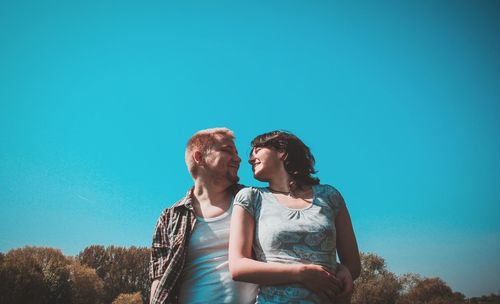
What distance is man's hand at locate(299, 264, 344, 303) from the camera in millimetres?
2270

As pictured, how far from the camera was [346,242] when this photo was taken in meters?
2.83

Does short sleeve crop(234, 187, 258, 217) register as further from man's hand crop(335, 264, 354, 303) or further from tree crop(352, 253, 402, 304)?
tree crop(352, 253, 402, 304)

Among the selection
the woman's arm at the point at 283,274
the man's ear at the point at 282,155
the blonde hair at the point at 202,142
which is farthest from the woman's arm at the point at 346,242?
the blonde hair at the point at 202,142

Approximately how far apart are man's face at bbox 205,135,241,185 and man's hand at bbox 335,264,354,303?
1.91 metres

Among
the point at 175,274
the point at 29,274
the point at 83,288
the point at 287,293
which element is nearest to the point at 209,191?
the point at 175,274

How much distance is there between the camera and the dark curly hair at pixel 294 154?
10.2 ft

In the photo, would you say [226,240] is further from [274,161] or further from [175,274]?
[274,161]

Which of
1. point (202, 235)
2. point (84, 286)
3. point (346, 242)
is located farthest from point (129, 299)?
point (346, 242)

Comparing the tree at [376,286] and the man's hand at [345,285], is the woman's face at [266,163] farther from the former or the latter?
the tree at [376,286]

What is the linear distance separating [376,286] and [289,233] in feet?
148

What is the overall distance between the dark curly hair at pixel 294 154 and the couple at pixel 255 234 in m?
0.01

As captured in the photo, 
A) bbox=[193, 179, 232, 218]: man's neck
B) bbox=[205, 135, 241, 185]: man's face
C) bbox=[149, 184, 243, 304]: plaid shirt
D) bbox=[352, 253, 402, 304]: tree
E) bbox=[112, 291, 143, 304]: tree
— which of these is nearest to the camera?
bbox=[149, 184, 243, 304]: plaid shirt

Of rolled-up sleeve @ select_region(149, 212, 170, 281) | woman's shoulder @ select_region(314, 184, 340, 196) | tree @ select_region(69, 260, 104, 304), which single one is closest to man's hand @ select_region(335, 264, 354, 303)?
woman's shoulder @ select_region(314, 184, 340, 196)

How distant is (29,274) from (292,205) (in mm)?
29344
